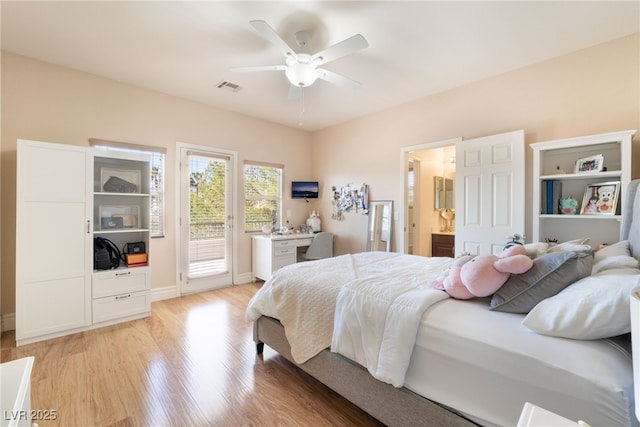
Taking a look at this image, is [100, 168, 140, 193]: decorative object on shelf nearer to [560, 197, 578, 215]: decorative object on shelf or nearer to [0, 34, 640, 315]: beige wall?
[0, 34, 640, 315]: beige wall

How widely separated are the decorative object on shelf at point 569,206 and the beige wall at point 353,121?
312mm

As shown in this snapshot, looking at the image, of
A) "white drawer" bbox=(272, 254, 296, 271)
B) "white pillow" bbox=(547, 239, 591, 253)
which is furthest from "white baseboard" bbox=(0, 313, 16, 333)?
"white pillow" bbox=(547, 239, 591, 253)

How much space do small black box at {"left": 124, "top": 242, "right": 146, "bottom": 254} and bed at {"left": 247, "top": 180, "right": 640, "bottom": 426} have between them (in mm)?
2250

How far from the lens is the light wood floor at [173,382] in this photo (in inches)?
65.3

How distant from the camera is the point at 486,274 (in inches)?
54.1

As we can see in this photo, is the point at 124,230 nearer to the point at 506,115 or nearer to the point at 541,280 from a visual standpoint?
the point at 541,280

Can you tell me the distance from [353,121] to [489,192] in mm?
2538

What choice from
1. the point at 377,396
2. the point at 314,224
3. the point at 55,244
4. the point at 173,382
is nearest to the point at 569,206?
the point at 377,396

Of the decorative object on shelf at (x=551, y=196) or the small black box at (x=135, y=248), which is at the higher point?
the decorative object on shelf at (x=551, y=196)

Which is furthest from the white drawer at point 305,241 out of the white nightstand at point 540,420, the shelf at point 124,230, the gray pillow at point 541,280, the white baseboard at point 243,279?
the white nightstand at point 540,420

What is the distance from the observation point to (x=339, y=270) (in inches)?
85.6

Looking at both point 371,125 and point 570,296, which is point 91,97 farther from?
point 570,296

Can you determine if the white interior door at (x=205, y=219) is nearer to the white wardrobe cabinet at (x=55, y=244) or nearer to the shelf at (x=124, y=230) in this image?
the shelf at (x=124, y=230)

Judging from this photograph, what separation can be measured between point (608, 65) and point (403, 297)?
3.05 m
